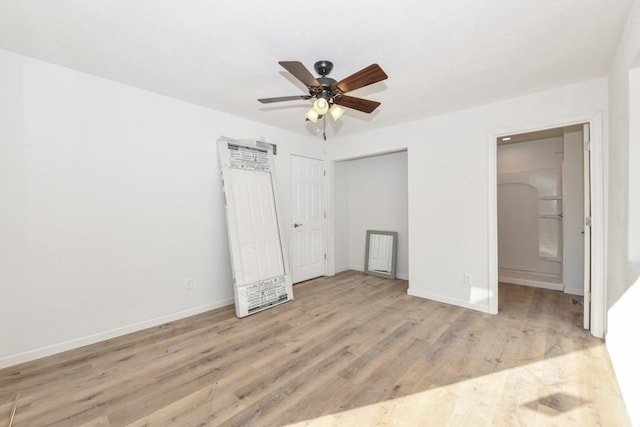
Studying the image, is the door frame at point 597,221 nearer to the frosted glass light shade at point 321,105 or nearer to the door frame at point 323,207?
the frosted glass light shade at point 321,105

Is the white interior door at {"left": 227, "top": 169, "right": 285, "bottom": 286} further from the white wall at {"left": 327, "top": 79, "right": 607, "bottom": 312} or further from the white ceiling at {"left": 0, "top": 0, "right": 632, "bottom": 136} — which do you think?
the white wall at {"left": 327, "top": 79, "right": 607, "bottom": 312}

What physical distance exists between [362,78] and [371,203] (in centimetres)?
338

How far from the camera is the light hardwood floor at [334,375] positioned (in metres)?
1.66

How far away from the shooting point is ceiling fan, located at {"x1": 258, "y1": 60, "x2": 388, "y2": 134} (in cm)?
194

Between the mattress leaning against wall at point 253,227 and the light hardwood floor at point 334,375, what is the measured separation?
434 mm

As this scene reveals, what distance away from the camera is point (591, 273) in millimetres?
2689

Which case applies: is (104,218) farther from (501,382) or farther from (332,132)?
(501,382)

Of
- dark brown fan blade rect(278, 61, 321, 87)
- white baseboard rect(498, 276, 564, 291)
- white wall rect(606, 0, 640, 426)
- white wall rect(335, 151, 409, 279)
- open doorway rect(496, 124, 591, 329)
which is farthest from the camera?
white wall rect(335, 151, 409, 279)

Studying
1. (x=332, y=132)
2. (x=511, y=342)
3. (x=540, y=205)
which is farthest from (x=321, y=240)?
(x=540, y=205)

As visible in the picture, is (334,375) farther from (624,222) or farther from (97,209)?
(97,209)

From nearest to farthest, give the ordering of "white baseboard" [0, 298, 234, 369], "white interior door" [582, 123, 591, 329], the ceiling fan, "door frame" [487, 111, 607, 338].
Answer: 1. the ceiling fan
2. "white baseboard" [0, 298, 234, 369]
3. "door frame" [487, 111, 607, 338]
4. "white interior door" [582, 123, 591, 329]

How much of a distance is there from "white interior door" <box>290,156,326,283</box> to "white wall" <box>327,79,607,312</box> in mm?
1416

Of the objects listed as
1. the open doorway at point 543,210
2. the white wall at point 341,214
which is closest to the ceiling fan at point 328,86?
→ the open doorway at point 543,210

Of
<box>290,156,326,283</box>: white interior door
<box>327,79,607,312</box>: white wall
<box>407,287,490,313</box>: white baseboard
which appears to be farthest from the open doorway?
<box>290,156,326,283</box>: white interior door
